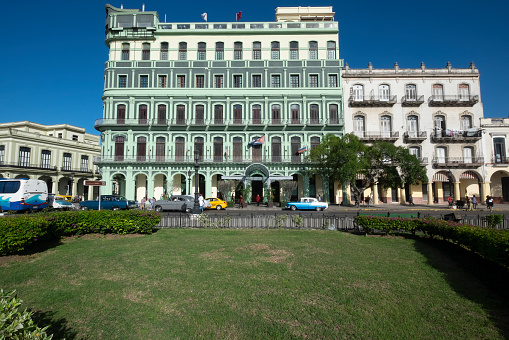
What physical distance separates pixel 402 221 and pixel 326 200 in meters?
21.5

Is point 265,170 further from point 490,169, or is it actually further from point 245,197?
point 490,169

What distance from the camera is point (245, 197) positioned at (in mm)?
31547

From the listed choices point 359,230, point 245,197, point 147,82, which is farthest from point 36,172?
point 359,230

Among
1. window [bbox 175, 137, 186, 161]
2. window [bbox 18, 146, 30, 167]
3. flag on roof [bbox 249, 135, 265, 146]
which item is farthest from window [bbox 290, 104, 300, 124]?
window [bbox 18, 146, 30, 167]

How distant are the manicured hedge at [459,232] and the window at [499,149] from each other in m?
32.7

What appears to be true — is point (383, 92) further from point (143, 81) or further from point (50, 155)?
point (50, 155)

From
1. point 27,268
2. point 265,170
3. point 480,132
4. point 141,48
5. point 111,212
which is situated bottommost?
point 27,268

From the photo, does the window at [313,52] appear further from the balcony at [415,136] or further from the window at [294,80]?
the balcony at [415,136]

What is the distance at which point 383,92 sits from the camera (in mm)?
35562

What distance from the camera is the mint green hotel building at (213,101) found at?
33969 mm

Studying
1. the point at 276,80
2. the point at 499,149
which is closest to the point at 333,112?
the point at 276,80

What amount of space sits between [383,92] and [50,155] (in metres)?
48.0

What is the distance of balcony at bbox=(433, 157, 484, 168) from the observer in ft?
112

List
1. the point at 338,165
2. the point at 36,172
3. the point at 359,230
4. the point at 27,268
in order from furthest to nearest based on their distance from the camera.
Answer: the point at 36,172 → the point at 338,165 → the point at 359,230 → the point at 27,268
